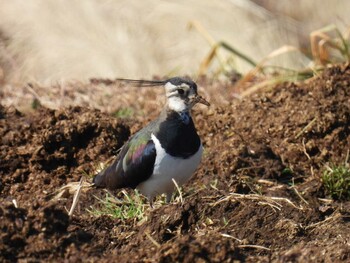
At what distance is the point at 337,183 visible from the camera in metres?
6.54

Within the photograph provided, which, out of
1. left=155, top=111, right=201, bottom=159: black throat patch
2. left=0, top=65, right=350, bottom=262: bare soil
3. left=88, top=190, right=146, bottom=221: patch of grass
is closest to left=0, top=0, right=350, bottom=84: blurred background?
left=0, top=65, right=350, bottom=262: bare soil

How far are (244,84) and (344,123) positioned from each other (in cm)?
185

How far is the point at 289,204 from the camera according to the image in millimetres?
5984

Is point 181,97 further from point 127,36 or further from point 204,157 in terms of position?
point 127,36

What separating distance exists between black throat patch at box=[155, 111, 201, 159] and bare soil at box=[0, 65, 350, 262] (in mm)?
281

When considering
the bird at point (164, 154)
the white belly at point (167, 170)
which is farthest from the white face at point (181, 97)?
the white belly at point (167, 170)

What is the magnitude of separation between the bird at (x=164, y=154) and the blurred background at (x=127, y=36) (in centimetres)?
463

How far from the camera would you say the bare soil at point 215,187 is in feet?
15.9

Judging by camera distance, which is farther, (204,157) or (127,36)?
(127,36)

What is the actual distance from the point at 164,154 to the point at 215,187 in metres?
0.60

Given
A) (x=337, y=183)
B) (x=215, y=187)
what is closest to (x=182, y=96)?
(x=215, y=187)

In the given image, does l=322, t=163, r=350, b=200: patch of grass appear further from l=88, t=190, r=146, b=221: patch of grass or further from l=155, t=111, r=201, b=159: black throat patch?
l=88, t=190, r=146, b=221: patch of grass

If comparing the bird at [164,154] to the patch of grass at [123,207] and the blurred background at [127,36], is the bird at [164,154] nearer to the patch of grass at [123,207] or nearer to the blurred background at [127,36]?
the patch of grass at [123,207]

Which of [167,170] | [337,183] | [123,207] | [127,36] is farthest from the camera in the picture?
[127,36]
